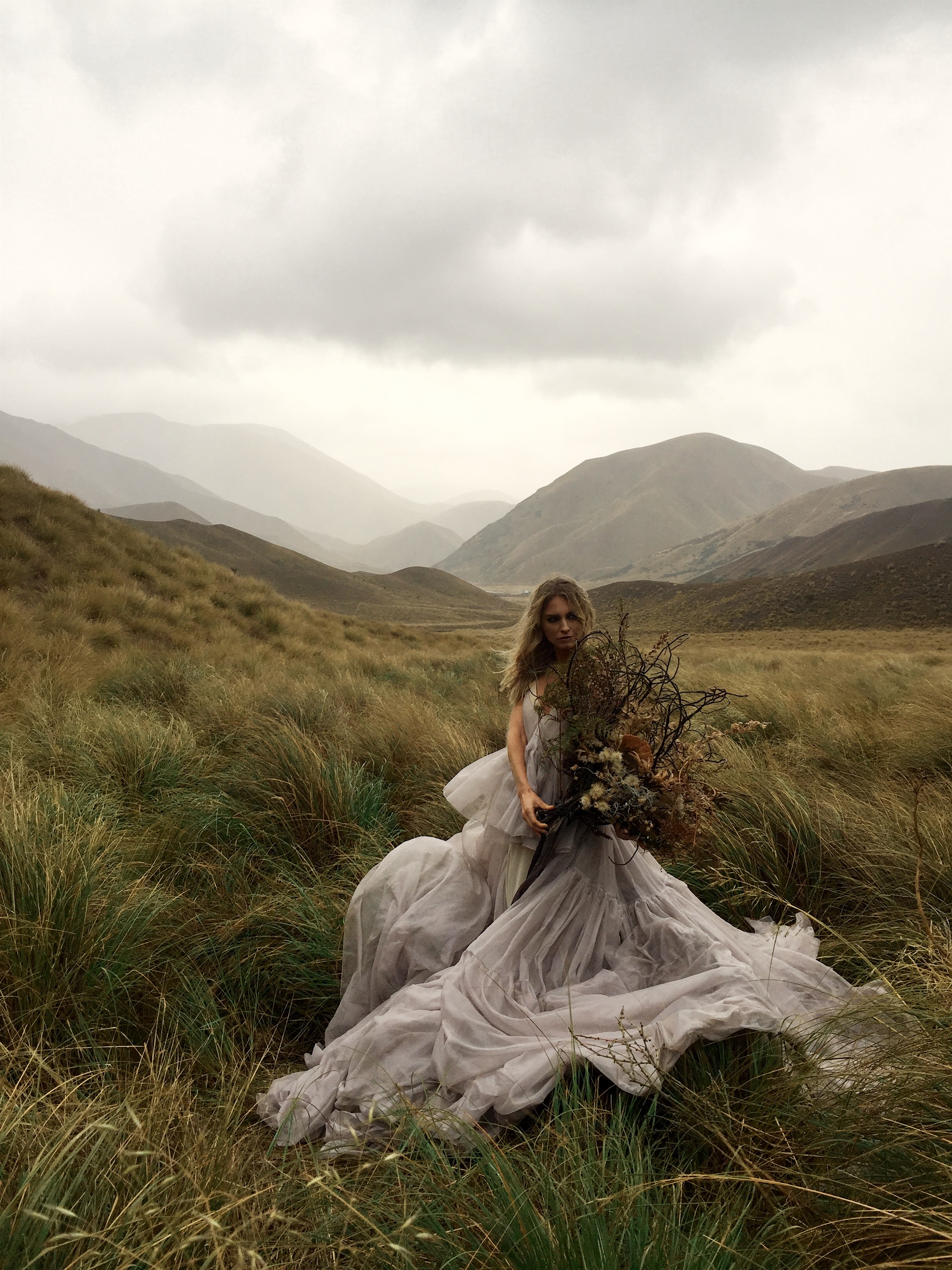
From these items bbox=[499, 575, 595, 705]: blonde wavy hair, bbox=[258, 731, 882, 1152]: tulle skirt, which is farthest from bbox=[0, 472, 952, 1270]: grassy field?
bbox=[499, 575, 595, 705]: blonde wavy hair

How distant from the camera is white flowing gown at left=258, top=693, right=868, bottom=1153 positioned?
194 cm

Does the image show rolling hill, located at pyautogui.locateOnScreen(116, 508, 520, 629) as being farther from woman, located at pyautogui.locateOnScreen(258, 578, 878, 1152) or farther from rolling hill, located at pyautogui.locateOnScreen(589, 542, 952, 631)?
woman, located at pyautogui.locateOnScreen(258, 578, 878, 1152)

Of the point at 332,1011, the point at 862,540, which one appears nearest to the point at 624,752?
the point at 332,1011

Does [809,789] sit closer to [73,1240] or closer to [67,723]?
[73,1240]

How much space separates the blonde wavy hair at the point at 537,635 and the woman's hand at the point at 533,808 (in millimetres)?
567

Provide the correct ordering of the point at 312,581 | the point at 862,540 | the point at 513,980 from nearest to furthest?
1. the point at 513,980
2. the point at 312,581
3. the point at 862,540

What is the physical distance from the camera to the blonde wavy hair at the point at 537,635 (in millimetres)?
2979

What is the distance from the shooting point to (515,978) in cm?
233

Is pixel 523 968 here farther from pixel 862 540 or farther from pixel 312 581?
pixel 862 540

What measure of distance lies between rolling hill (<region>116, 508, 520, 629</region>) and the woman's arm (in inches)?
1644

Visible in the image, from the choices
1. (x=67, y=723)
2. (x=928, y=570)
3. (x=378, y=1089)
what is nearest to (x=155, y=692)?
(x=67, y=723)

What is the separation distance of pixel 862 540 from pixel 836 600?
176 feet

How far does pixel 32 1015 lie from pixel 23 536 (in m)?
11.4

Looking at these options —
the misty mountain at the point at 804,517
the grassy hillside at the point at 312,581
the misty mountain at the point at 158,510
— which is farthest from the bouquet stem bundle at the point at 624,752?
the misty mountain at the point at 158,510
